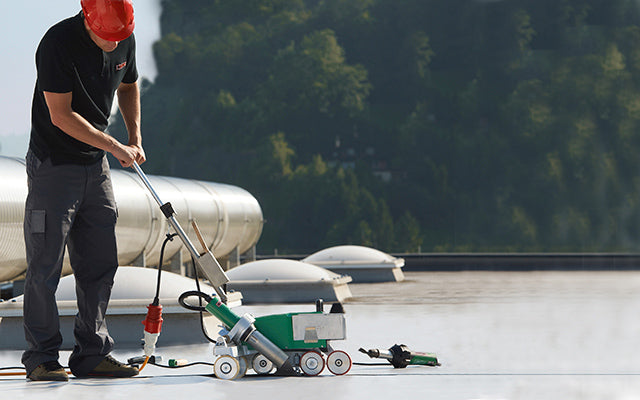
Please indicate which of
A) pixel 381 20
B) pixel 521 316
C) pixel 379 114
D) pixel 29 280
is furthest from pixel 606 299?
pixel 381 20

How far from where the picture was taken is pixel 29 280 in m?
5.73

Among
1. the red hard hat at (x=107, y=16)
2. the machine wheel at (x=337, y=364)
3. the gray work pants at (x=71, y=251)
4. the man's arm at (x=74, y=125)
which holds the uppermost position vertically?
the red hard hat at (x=107, y=16)

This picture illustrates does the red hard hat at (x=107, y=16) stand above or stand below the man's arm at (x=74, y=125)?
above

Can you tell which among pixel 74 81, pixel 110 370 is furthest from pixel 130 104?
pixel 110 370

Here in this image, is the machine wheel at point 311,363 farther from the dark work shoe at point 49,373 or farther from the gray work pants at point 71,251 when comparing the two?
the dark work shoe at point 49,373

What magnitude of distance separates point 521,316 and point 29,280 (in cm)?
770

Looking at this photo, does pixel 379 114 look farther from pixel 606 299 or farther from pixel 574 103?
pixel 606 299

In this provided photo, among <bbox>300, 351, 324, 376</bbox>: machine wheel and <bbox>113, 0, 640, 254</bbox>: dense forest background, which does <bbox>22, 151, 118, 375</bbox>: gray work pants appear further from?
<bbox>113, 0, 640, 254</bbox>: dense forest background

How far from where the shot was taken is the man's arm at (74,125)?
559 centimetres

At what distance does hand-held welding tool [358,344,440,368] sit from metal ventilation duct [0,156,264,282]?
6454mm

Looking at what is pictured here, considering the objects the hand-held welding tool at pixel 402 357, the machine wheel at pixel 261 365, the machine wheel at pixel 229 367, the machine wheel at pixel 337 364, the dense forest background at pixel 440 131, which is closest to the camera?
the machine wheel at pixel 229 367

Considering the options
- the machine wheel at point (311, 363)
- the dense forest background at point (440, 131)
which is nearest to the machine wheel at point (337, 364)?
the machine wheel at point (311, 363)

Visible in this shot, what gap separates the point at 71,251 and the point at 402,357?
2.20 metres

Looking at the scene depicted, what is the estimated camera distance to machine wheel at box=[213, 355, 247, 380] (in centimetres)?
587
